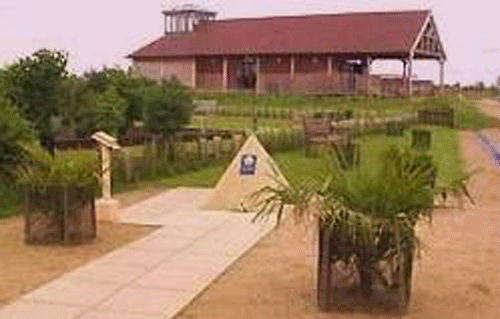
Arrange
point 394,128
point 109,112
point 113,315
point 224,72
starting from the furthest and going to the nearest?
point 224,72 < point 394,128 < point 109,112 < point 113,315

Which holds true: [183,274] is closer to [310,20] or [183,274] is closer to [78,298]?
[78,298]

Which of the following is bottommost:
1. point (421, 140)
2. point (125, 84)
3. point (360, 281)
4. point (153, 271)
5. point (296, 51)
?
point (153, 271)

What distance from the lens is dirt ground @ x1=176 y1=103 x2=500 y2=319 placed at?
27.5ft

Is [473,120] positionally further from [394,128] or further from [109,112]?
[109,112]

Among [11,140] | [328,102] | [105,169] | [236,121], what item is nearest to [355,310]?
[105,169]

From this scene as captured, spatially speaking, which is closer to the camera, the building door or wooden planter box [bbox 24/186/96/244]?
wooden planter box [bbox 24/186/96/244]

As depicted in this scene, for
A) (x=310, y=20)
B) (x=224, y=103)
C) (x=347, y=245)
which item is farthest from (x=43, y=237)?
(x=310, y=20)

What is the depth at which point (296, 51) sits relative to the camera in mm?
57438

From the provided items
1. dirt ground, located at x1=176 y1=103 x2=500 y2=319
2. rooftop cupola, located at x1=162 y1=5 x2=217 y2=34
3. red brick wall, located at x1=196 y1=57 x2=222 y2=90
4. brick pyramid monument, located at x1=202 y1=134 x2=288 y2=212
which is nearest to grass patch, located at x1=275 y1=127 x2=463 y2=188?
brick pyramid monument, located at x1=202 y1=134 x2=288 y2=212

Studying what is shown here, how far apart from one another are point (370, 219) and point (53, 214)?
15.0ft

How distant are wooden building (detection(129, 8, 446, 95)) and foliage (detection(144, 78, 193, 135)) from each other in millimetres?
33066

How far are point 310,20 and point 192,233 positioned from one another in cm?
5179

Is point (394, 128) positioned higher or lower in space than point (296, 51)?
lower

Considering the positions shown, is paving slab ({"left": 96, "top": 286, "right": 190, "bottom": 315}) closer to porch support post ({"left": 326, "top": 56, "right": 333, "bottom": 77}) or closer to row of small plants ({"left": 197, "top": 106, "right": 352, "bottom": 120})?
row of small plants ({"left": 197, "top": 106, "right": 352, "bottom": 120})
